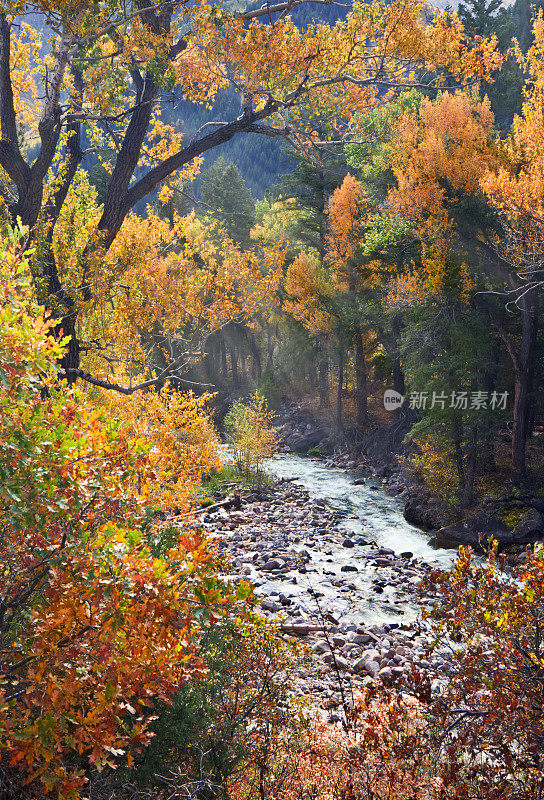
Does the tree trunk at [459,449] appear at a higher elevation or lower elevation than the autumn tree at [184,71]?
lower

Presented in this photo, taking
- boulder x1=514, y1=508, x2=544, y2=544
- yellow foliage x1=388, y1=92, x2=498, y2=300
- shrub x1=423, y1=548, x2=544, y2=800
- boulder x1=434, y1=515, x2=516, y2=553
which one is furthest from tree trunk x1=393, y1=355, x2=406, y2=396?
shrub x1=423, y1=548, x2=544, y2=800

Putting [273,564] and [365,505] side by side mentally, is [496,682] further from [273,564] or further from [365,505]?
[365,505]

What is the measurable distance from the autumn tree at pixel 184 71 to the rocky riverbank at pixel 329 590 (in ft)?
15.1

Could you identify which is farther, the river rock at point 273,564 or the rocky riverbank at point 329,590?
the river rock at point 273,564

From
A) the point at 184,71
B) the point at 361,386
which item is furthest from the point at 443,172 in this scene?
the point at 361,386

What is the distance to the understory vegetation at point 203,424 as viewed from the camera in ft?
8.21

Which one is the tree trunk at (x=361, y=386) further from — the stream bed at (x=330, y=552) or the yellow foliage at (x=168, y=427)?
the yellow foliage at (x=168, y=427)

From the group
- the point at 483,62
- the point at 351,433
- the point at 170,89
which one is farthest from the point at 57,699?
the point at 351,433

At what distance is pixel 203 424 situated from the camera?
15047mm

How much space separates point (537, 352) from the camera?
1528 centimetres

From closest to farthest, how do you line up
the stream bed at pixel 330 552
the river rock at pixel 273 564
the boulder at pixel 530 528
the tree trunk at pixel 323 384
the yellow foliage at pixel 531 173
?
the stream bed at pixel 330 552
the river rock at pixel 273 564
the yellow foliage at pixel 531 173
the boulder at pixel 530 528
the tree trunk at pixel 323 384

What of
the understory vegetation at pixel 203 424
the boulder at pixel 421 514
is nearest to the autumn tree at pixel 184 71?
the understory vegetation at pixel 203 424

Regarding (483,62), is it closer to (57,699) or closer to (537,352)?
(57,699)

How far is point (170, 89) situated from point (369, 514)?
41.9 ft
